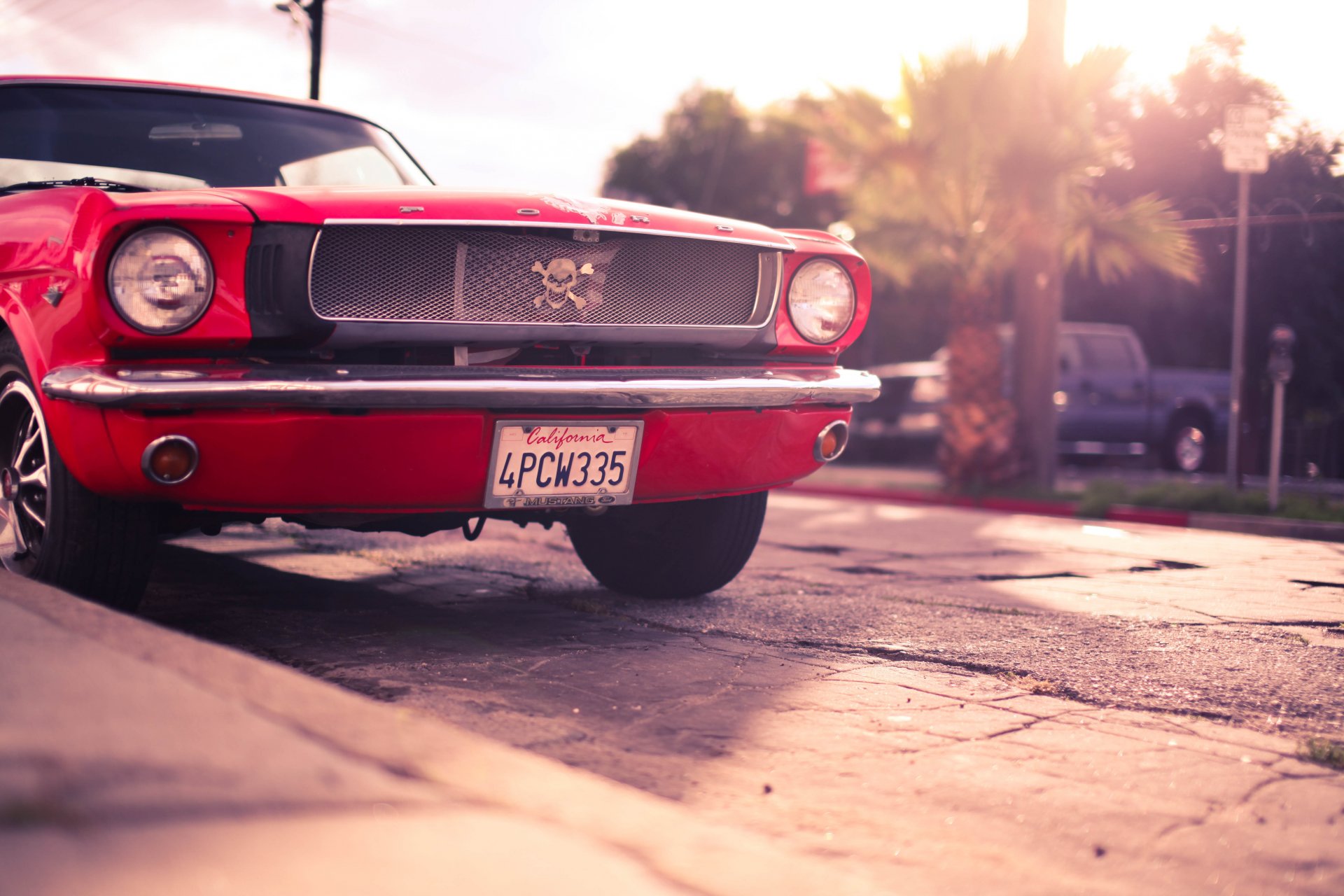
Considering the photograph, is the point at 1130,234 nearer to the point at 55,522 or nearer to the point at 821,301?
the point at 821,301

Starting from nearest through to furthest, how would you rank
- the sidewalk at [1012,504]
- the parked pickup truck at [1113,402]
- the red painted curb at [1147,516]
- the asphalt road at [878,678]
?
the asphalt road at [878,678] → the sidewalk at [1012,504] → the red painted curb at [1147,516] → the parked pickup truck at [1113,402]

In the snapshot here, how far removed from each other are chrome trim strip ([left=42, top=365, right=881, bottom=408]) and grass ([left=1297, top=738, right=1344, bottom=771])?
5.24 feet

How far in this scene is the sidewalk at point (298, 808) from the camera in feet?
5.05

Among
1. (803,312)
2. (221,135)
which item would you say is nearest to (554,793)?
(803,312)

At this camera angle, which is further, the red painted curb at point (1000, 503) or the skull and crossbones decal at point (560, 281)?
the red painted curb at point (1000, 503)

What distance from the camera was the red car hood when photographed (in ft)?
10.0

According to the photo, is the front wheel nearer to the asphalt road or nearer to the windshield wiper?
the asphalt road

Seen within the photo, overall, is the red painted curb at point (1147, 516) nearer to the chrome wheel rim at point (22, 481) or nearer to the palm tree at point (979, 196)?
the palm tree at point (979, 196)

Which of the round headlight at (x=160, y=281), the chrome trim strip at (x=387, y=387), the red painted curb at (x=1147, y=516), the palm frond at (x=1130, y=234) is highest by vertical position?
the palm frond at (x=1130, y=234)

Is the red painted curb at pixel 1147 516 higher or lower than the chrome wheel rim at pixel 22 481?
lower

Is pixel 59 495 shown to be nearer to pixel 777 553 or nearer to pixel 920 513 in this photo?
pixel 777 553

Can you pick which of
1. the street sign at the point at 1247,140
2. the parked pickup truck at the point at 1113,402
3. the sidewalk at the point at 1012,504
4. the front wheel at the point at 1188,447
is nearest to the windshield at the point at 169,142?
the sidewalk at the point at 1012,504

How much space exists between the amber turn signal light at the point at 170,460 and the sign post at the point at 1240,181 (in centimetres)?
902

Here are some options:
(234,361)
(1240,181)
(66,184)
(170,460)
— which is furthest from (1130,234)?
(170,460)
